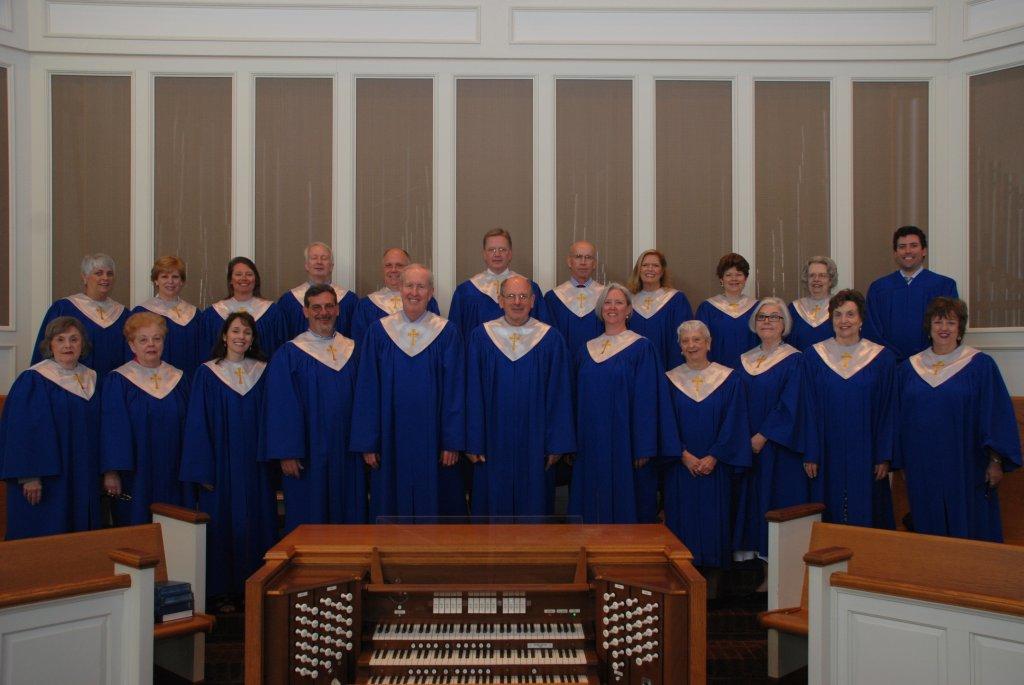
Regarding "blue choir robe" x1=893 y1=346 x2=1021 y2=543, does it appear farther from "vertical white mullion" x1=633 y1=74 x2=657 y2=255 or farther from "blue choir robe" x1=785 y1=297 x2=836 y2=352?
"vertical white mullion" x1=633 y1=74 x2=657 y2=255

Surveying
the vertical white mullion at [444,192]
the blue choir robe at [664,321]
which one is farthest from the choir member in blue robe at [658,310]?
the vertical white mullion at [444,192]

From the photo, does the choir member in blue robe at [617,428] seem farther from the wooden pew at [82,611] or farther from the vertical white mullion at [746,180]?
the wooden pew at [82,611]

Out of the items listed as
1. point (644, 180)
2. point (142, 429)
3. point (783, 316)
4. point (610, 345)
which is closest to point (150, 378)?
point (142, 429)

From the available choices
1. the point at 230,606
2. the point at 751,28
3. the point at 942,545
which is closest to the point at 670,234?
the point at 751,28

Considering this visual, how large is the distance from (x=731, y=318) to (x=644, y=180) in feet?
5.12

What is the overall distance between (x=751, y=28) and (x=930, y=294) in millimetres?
2534

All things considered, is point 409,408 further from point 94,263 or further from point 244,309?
point 94,263

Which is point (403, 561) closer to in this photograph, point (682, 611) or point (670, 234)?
point (682, 611)

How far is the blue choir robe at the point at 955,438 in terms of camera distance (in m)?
4.87

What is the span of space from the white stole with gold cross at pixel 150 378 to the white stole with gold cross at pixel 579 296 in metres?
2.54

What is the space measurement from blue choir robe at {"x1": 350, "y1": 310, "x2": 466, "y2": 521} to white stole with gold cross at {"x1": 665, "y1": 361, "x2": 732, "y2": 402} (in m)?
1.28

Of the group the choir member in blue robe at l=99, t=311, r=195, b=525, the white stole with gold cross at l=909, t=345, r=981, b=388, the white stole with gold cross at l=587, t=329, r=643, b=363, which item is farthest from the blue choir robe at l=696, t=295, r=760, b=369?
the choir member in blue robe at l=99, t=311, r=195, b=525

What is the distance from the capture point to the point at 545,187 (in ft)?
22.4

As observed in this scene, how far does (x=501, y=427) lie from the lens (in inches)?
198
